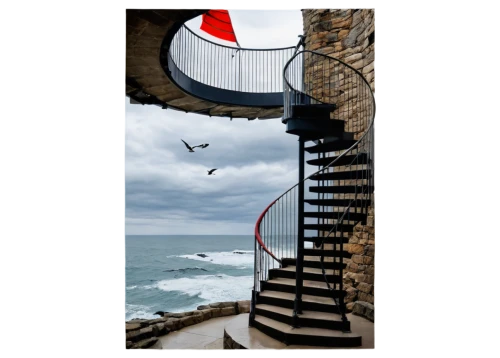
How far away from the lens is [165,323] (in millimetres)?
5512

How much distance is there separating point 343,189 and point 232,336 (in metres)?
2.21

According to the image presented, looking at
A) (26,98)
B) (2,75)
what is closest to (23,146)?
(26,98)

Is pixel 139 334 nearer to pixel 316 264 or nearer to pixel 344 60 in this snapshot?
pixel 316 264

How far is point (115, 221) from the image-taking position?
212cm

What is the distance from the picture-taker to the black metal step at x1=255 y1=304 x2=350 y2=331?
4086mm

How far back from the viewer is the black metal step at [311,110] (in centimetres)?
455

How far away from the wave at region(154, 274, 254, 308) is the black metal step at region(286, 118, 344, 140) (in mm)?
15551

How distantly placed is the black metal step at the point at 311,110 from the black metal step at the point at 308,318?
2.38m

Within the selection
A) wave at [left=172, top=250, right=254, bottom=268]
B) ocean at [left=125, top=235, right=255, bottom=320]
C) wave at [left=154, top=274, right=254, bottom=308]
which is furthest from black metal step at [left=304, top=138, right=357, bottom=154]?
wave at [left=172, top=250, right=254, bottom=268]

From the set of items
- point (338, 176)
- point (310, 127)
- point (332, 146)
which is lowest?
point (338, 176)

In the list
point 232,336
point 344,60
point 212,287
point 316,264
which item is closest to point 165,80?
point 344,60

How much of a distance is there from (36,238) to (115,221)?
0.43m

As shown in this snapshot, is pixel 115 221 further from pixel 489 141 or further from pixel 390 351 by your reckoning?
pixel 489 141

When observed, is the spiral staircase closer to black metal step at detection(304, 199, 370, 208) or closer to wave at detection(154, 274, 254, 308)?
black metal step at detection(304, 199, 370, 208)
